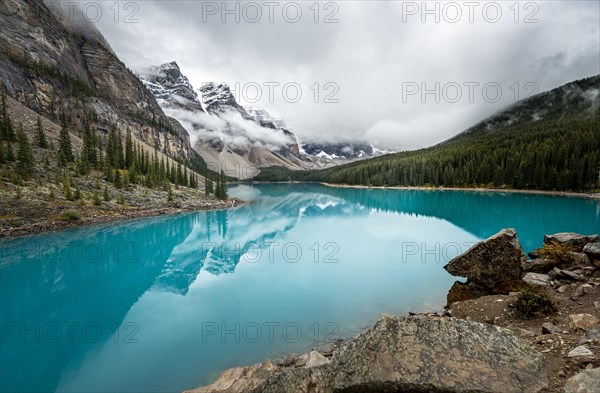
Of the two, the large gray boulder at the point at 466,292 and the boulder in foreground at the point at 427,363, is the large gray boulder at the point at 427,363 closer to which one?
the boulder in foreground at the point at 427,363

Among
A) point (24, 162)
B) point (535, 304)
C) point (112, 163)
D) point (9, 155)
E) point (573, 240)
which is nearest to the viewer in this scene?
point (535, 304)

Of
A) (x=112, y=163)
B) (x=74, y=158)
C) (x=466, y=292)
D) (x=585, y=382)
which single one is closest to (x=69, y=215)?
(x=74, y=158)

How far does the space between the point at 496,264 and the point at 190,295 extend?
1960 cm

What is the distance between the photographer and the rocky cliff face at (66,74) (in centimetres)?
10906

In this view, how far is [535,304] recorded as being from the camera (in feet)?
32.6

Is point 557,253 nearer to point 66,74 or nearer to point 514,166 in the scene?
point 514,166

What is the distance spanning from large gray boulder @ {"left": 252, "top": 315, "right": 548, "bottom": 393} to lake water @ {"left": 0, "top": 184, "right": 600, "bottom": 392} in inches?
293

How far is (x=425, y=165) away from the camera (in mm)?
139500

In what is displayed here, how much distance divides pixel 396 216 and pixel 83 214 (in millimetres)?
58392

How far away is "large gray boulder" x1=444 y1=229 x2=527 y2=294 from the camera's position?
44.6 ft

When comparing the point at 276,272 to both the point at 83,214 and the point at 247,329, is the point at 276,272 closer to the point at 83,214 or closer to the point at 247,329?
the point at 247,329

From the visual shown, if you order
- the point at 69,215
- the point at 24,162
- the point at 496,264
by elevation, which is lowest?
the point at 69,215

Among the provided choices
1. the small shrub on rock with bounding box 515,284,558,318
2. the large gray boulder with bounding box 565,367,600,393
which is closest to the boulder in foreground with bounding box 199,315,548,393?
the large gray boulder with bounding box 565,367,600,393

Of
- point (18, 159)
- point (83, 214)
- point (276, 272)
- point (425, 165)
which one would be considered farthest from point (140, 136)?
point (276, 272)
